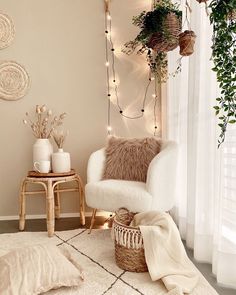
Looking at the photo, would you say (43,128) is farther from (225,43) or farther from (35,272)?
(225,43)

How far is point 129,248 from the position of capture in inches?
74.2

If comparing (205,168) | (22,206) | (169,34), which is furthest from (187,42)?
(22,206)

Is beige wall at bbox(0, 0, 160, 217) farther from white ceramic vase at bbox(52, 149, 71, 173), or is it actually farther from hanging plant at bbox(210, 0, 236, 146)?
hanging plant at bbox(210, 0, 236, 146)

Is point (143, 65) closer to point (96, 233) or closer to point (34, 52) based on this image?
point (34, 52)

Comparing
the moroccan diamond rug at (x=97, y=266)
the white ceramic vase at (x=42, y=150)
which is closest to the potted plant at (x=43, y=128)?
the white ceramic vase at (x=42, y=150)

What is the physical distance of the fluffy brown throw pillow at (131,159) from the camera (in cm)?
268

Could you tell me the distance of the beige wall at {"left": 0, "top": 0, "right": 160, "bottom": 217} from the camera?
3119 millimetres

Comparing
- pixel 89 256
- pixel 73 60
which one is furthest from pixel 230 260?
pixel 73 60

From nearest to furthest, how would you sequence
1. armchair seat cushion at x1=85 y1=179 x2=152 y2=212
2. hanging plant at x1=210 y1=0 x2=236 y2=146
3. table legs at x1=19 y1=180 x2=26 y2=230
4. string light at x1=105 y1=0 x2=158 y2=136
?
hanging plant at x1=210 y1=0 x2=236 y2=146 < armchair seat cushion at x1=85 y1=179 x2=152 y2=212 < table legs at x1=19 y1=180 x2=26 y2=230 < string light at x1=105 y1=0 x2=158 y2=136

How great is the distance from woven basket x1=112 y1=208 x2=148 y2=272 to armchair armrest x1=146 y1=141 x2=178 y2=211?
1.52 ft

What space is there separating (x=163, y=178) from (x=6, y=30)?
6.97 ft

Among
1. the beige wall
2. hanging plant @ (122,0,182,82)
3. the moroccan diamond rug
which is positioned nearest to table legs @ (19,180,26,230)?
the moroccan diamond rug

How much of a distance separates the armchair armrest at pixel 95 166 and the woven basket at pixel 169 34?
110cm

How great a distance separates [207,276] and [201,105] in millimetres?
1096
